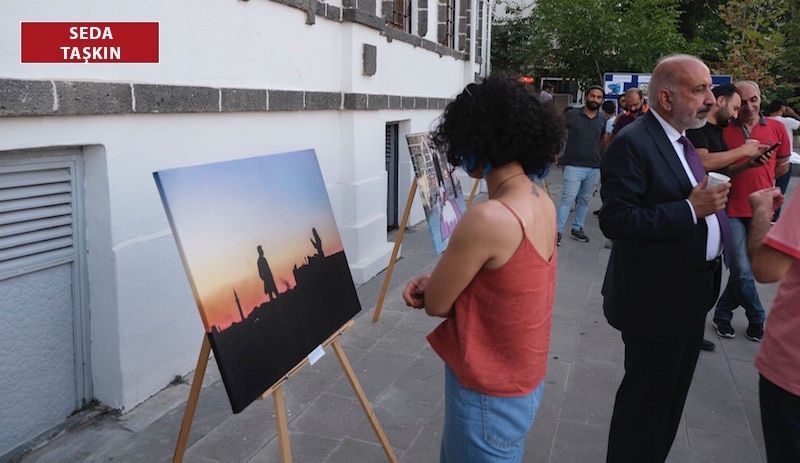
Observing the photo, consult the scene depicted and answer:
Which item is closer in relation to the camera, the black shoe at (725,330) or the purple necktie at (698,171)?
the purple necktie at (698,171)

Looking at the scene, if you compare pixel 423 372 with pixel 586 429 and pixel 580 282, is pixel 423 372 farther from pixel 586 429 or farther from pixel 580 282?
pixel 580 282

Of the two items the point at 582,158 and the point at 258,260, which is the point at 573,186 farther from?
the point at 258,260

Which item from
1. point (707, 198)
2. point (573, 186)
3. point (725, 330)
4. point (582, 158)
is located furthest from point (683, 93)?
point (573, 186)

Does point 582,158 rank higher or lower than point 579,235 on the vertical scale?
higher

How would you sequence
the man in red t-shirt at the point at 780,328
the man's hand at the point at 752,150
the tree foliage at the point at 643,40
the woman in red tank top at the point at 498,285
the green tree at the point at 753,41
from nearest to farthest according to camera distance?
the woman in red tank top at the point at 498,285 < the man in red t-shirt at the point at 780,328 < the man's hand at the point at 752,150 < the green tree at the point at 753,41 < the tree foliage at the point at 643,40

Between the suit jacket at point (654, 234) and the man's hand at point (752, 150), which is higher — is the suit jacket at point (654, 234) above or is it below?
below

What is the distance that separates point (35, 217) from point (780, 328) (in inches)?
130

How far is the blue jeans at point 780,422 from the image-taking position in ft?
7.06

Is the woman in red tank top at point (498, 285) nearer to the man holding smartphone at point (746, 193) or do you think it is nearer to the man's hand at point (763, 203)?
the man's hand at point (763, 203)

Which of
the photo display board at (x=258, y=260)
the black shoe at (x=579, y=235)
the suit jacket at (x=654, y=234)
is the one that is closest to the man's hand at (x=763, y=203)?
the suit jacket at (x=654, y=234)

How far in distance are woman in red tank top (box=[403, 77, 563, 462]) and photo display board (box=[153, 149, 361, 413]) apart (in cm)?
77

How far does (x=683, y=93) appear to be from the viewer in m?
2.75

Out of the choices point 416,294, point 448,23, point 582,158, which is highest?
point 448,23
